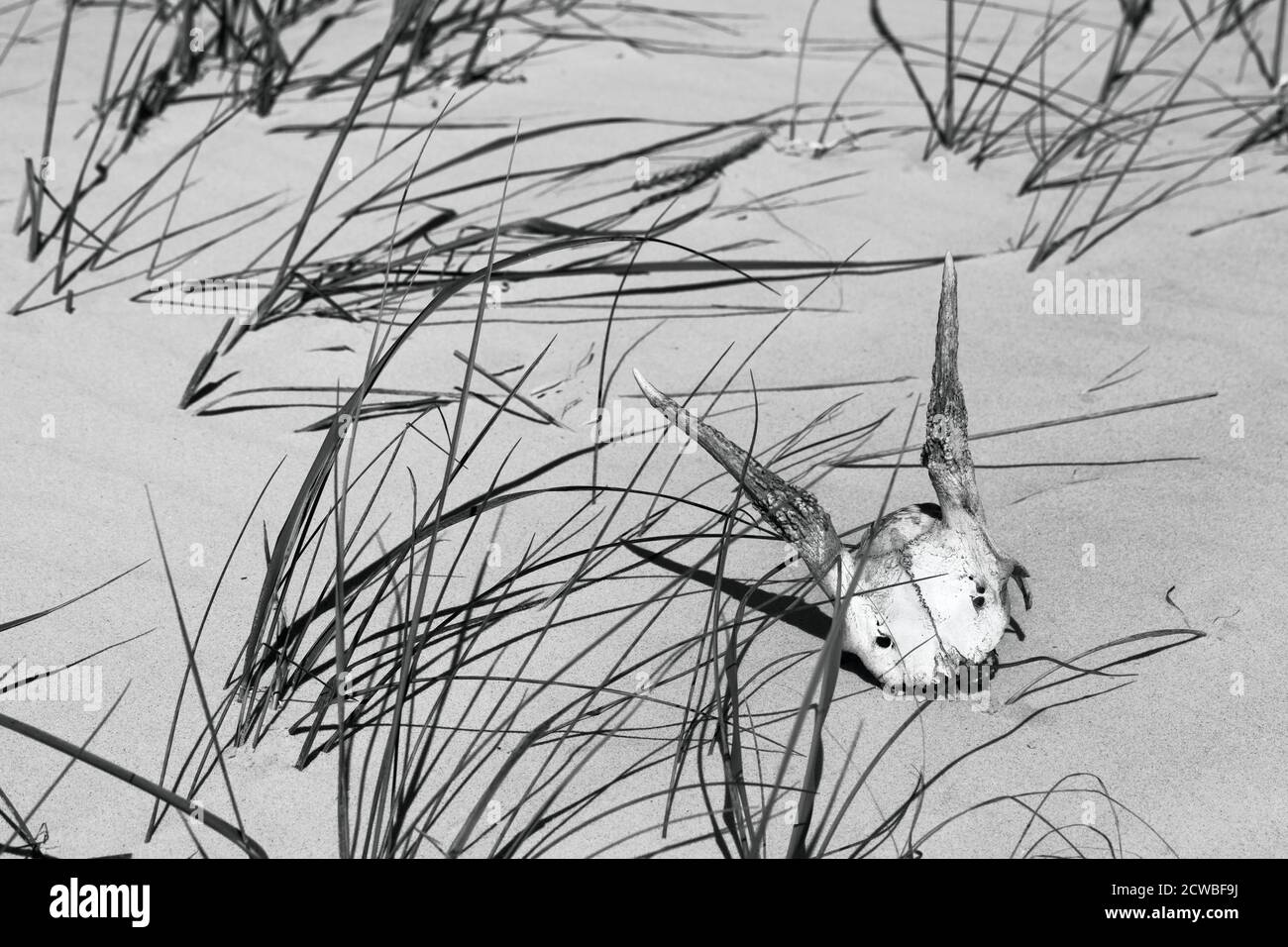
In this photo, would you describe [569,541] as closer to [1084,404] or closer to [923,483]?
[923,483]

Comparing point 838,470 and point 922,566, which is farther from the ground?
point 838,470

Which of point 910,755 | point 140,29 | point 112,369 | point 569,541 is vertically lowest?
point 910,755

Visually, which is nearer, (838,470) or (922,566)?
(922,566)
